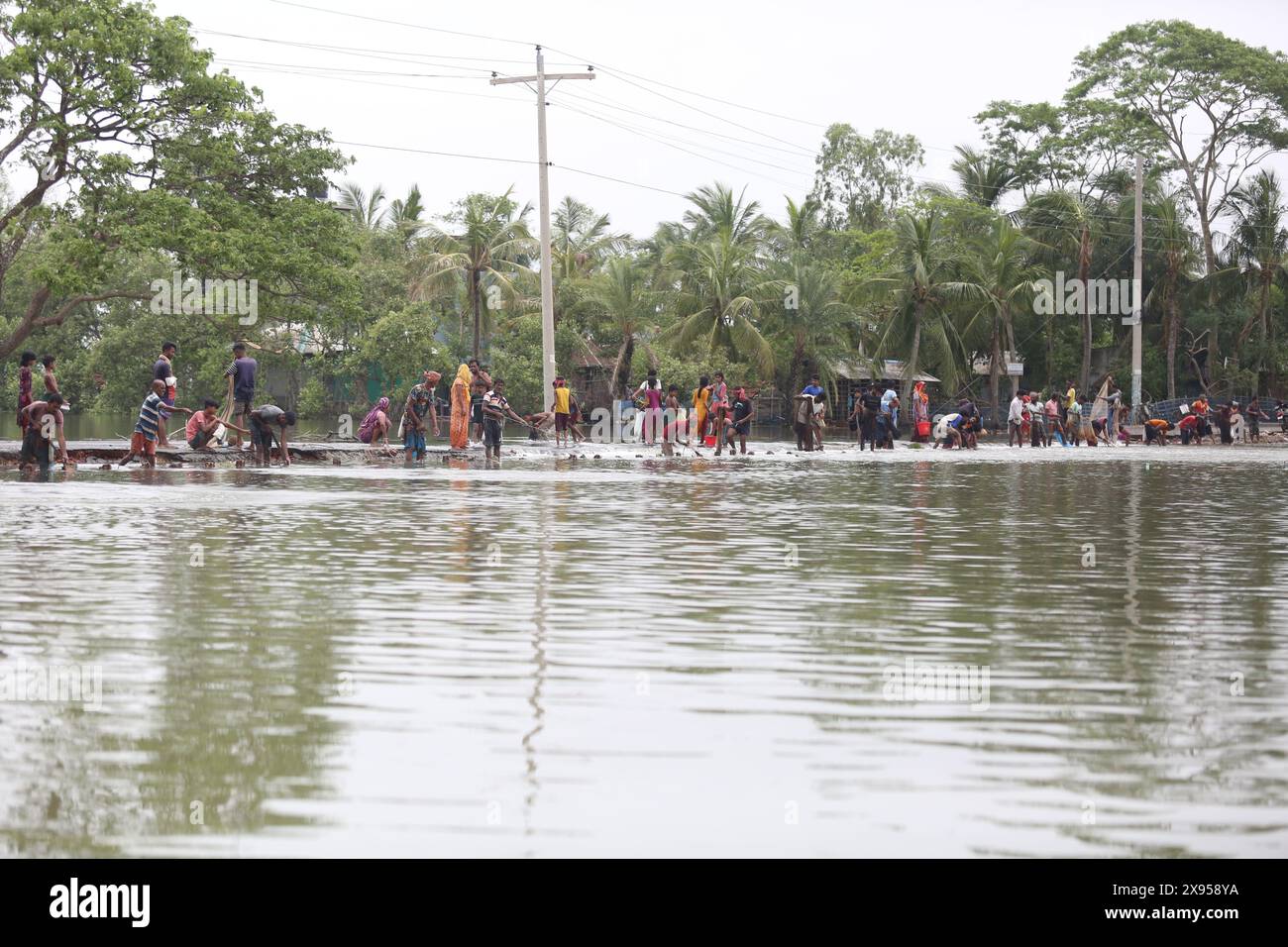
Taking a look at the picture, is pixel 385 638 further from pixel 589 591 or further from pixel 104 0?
pixel 104 0

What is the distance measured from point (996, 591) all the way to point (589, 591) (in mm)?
2565

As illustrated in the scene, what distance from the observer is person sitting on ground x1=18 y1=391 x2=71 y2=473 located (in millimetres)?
23266

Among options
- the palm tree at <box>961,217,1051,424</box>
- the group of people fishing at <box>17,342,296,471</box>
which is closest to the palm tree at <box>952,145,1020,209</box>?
the palm tree at <box>961,217,1051,424</box>

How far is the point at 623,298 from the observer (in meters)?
54.0

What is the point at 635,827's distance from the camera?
462cm

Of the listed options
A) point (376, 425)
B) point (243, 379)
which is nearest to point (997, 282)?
point (376, 425)

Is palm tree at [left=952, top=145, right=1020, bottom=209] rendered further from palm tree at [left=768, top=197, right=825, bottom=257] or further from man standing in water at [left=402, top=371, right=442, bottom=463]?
man standing in water at [left=402, top=371, right=442, bottom=463]

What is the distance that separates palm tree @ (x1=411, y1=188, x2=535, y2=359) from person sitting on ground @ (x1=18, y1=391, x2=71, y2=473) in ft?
97.0

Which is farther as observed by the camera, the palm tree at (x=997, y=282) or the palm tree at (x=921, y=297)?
the palm tree at (x=921, y=297)

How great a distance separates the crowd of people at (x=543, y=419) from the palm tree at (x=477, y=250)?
515 centimetres

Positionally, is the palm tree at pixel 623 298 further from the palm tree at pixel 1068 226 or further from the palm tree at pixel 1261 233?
the palm tree at pixel 1261 233

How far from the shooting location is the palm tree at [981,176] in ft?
202

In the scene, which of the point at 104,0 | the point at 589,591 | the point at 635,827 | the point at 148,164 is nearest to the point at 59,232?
the point at 148,164

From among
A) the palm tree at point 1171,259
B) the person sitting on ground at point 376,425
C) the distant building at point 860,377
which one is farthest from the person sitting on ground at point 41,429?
the palm tree at point 1171,259
